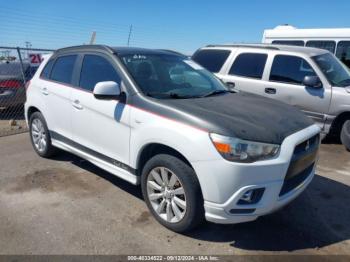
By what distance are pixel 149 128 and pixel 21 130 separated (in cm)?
533

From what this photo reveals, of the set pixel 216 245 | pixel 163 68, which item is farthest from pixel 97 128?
pixel 216 245

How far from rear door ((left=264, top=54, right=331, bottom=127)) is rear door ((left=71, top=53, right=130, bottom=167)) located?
3817 millimetres

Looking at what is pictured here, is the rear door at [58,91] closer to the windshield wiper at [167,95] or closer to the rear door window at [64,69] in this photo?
the rear door window at [64,69]

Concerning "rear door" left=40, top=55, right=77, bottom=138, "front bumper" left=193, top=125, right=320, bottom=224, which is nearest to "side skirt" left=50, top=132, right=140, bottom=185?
"rear door" left=40, top=55, right=77, bottom=138

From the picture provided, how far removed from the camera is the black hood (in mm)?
2912

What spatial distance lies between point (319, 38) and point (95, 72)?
8912 mm

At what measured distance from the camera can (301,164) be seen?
10.5 feet

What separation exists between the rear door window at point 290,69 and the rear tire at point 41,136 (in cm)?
431

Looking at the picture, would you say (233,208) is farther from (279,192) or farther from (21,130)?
(21,130)

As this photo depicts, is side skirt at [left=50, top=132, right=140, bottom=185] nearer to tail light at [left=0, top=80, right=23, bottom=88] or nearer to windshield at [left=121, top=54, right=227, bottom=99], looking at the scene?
windshield at [left=121, top=54, right=227, bottom=99]

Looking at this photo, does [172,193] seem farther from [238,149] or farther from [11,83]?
[11,83]

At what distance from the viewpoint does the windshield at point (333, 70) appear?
6359mm

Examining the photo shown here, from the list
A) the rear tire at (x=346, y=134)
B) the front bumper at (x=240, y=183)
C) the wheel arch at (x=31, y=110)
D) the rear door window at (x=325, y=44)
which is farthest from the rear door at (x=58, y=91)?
the rear door window at (x=325, y=44)

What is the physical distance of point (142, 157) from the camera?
3541 millimetres
